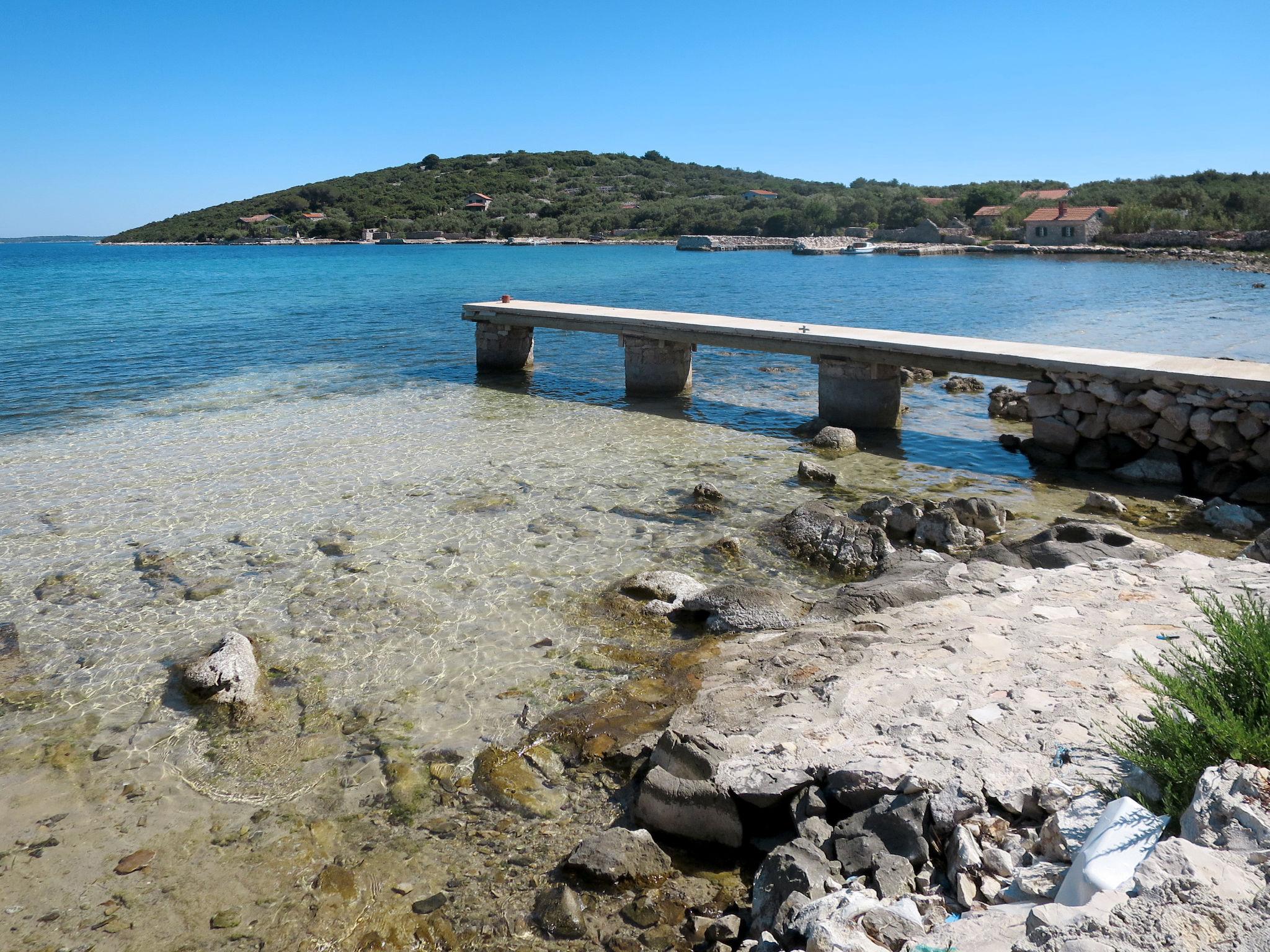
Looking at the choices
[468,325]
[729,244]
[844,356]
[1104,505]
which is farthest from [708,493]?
[729,244]

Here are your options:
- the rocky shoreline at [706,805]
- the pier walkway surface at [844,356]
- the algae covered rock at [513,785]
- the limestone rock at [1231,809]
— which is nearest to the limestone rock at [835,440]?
the pier walkway surface at [844,356]

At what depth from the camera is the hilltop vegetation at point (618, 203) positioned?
93.7 m

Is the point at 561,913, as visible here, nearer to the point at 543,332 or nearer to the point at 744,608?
the point at 744,608

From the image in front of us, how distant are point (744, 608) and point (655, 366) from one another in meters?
10.5

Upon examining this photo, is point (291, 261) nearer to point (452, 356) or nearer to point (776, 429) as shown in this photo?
point (452, 356)

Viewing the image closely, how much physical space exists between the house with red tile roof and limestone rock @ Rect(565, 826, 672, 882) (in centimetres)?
12056

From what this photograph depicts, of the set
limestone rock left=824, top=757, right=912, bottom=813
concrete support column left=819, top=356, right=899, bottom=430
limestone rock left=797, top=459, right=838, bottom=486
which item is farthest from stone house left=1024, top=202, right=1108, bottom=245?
limestone rock left=824, top=757, right=912, bottom=813

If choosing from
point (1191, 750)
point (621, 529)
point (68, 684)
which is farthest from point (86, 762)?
point (1191, 750)

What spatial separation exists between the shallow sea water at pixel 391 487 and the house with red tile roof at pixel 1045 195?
9324 cm

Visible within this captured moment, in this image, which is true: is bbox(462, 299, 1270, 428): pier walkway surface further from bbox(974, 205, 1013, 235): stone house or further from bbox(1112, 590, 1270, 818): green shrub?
Result: bbox(974, 205, 1013, 235): stone house

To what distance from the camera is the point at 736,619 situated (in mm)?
7363

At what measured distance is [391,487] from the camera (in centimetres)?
1145

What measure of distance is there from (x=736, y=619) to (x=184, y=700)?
4.25 metres

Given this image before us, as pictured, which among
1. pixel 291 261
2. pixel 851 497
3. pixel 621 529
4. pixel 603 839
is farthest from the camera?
pixel 291 261
